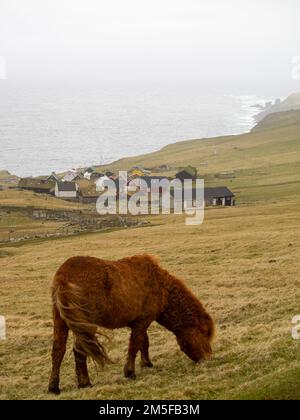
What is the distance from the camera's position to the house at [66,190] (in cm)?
10088

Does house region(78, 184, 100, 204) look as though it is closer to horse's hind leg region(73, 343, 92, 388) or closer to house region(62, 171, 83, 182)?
house region(62, 171, 83, 182)

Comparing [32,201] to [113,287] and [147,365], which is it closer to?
[147,365]

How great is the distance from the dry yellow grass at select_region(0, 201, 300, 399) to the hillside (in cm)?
5162

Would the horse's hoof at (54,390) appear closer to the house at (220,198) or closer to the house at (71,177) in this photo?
the house at (220,198)

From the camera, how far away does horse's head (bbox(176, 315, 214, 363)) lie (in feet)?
42.1

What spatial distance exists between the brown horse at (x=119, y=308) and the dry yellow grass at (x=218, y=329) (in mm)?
Answer: 566

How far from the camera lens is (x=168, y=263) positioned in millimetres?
35688

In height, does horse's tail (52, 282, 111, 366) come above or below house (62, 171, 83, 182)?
below

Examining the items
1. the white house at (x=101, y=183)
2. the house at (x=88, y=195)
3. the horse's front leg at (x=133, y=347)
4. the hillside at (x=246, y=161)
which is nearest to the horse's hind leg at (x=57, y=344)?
the horse's front leg at (x=133, y=347)

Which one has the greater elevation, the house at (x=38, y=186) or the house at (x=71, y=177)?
the house at (x=71, y=177)

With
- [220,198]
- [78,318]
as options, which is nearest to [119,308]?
[78,318]

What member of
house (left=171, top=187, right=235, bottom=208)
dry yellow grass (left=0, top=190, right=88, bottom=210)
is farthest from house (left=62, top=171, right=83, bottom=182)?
house (left=171, top=187, right=235, bottom=208)

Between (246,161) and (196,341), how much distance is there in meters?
136

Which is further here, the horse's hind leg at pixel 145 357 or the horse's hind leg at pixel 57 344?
the horse's hind leg at pixel 145 357
